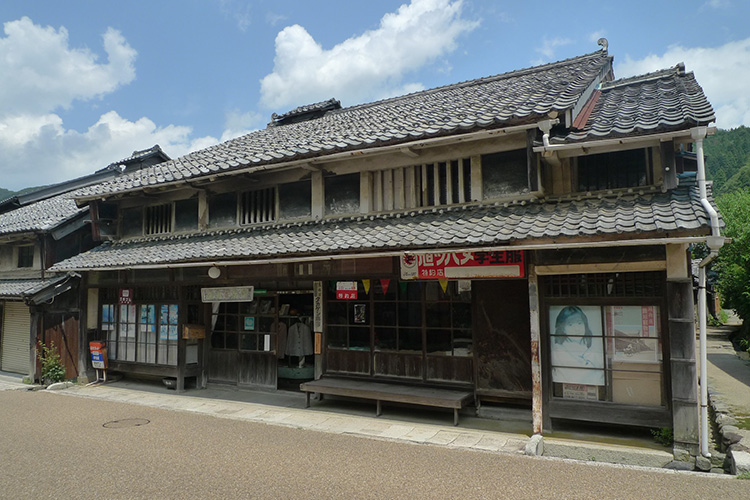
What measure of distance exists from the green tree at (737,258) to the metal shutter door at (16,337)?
24011 millimetres

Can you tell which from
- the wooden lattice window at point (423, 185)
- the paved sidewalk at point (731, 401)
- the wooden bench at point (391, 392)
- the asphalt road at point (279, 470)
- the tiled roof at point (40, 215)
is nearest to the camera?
the asphalt road at point (279, 470)

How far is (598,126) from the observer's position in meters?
8.91

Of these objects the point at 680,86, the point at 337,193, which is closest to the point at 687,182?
the point at 680,86

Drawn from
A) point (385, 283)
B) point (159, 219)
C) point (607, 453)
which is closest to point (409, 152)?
point (385, 283)

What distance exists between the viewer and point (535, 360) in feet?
27.1

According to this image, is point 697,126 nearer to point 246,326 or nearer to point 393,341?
point 393,341

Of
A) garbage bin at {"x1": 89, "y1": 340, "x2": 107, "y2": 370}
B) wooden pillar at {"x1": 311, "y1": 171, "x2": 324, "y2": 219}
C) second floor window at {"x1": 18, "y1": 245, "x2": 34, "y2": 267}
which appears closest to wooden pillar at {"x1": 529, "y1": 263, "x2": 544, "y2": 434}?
wooden pillar at {"x1": 311, "y1": 171, "x2": 324, "y2": 219}

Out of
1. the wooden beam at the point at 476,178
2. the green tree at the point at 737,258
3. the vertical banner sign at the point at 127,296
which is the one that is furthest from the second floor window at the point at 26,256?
the green tree at the point at 737,258

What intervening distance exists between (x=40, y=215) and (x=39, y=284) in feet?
16.1

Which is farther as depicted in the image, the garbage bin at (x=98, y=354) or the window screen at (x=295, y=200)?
the garbage bin at (x=98, y=354)

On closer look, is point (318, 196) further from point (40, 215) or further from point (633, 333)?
point (40, 215)

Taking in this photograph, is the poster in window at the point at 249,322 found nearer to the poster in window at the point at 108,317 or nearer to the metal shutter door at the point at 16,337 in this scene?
the poster in window at the point at 108,317

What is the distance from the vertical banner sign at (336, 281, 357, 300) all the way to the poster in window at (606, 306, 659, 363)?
17.6 ft

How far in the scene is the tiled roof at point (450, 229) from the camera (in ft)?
24.0
